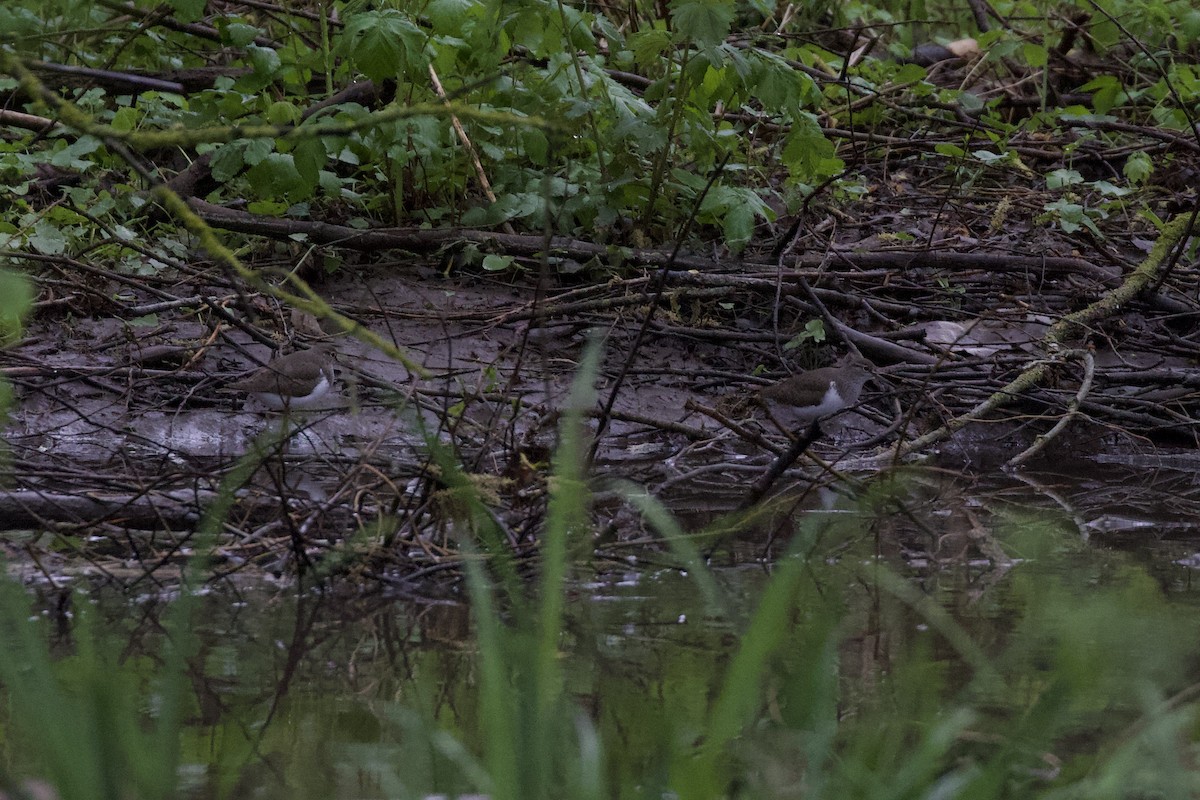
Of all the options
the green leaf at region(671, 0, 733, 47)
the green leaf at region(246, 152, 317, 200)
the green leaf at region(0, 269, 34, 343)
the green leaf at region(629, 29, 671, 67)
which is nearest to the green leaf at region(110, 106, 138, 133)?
the green leaf at region(246, 152, 317, 200)

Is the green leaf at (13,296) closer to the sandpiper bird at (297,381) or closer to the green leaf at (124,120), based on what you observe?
the sandpiper bird at (297,381)

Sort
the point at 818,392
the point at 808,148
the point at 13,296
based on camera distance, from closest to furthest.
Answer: the point at 13,296
the point at 818,392
the point at 808,148

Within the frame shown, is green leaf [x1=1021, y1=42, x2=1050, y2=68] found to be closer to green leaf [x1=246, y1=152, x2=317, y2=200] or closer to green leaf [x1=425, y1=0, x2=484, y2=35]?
green leaf [x1=425, y1=0, x2=484, y2=35]

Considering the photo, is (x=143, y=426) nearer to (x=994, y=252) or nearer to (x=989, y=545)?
(x=989, y=545)

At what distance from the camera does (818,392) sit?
5.43 m

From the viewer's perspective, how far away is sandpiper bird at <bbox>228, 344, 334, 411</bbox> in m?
5.20

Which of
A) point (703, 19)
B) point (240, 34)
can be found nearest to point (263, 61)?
point (240, 34)

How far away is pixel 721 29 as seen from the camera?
5254mm

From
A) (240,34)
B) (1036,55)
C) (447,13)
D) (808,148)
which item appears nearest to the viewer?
(447,13)

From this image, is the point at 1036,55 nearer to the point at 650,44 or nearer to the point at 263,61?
the point at 650,44

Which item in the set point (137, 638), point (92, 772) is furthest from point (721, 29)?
point (92, 772)

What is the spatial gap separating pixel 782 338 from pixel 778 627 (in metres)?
4.51

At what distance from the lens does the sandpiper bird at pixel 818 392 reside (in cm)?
541

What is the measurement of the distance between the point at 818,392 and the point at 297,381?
80.9 inches
